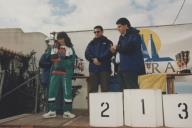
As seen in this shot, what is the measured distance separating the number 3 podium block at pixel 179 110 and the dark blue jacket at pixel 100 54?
180 cm

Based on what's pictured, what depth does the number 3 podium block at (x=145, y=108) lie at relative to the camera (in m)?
3.92

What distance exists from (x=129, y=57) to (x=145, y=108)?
1263 mm

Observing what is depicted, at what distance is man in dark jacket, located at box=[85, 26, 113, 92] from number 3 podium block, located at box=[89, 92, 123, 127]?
137cm

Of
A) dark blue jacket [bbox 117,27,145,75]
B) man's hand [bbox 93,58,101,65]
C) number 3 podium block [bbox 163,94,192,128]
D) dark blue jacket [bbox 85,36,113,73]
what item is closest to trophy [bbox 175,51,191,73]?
dark blue jacket [bbox 85,36,113,73]

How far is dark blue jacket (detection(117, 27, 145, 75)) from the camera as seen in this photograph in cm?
498

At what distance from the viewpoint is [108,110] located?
412 cm

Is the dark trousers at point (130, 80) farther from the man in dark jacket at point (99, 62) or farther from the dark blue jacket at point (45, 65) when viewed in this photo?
the dark blue jacket at point (45, 65)

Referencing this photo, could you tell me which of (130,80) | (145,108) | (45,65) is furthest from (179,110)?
(45,65)

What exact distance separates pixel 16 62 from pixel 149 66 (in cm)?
328

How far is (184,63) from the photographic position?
311 inches

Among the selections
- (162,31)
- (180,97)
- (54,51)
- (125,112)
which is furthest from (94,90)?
(162,31)

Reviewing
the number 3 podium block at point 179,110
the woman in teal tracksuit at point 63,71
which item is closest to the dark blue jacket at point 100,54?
the woman in teal tracksuit at point 63,71

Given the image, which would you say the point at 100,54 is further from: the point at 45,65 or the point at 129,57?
the point at 45,65

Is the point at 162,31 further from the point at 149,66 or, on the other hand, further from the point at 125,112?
the point at 125,112
